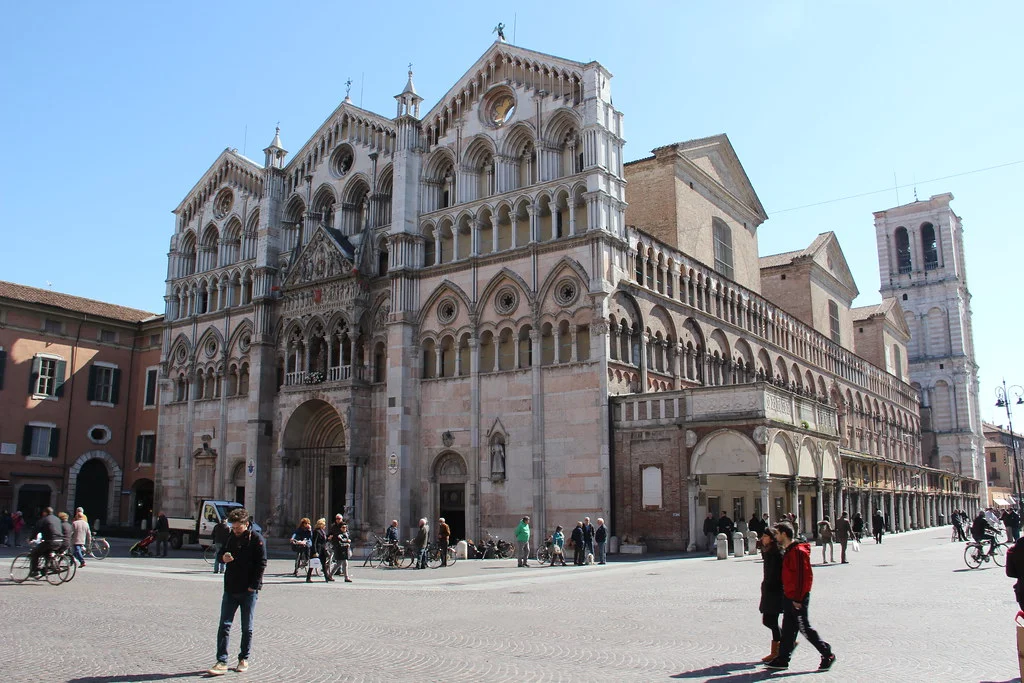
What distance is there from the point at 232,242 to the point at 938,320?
72.7m

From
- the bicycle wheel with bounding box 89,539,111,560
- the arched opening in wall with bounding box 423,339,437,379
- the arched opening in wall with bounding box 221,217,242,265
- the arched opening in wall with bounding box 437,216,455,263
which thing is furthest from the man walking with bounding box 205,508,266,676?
the arched opening in wall with bounding box 221,217,242,265

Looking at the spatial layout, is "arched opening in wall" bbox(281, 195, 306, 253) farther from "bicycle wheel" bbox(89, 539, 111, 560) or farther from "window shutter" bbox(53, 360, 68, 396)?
"bicycle wheel" bbox(89, 539, 111, 560)

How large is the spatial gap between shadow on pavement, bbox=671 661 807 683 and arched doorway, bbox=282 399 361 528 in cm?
3192

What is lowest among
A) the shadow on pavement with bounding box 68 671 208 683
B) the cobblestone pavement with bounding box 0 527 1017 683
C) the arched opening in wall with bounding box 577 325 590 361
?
the cobblestone pavement with bounding box 0 527 1017 683

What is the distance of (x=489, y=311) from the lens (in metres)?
36.3

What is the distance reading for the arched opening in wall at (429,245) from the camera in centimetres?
3903

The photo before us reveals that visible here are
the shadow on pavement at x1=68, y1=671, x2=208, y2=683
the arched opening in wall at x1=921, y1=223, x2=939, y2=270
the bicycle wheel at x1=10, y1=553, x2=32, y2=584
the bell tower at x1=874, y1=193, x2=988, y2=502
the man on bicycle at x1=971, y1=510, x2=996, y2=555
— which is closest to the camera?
the shadow on pavement at x1=68, y1=671, x2=208, y2=683

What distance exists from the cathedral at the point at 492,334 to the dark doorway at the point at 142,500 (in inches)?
136

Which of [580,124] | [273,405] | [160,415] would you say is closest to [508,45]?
[580,124]

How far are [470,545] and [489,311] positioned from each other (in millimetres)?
9446

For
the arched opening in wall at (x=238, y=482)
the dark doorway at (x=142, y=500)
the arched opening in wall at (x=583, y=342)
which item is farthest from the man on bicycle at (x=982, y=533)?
the dark doorway at (x=142, y=500)

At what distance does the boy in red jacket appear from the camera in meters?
9.74

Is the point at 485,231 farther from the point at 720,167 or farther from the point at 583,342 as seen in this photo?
the point at 720,167

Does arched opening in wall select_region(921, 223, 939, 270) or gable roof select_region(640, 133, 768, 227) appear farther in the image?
arched opening in wall select_region(921, 223, 939, 270)
